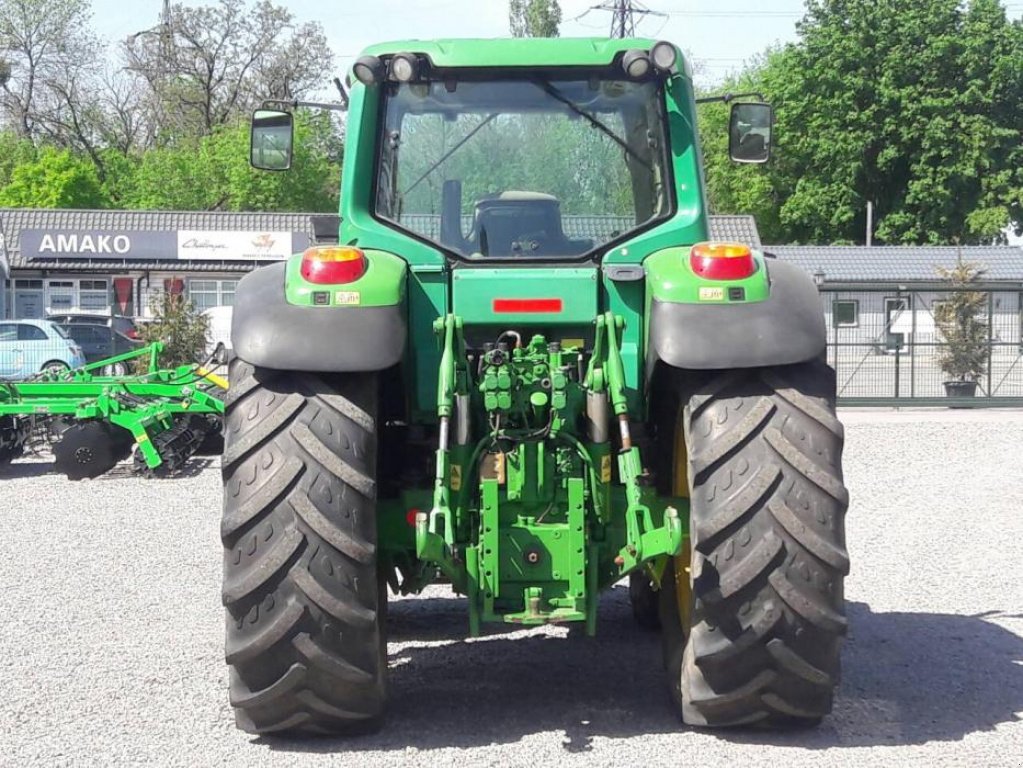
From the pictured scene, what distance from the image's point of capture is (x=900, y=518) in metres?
10.9

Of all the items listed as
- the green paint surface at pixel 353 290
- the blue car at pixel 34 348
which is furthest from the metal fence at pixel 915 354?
the green paint surface at pixel 353 290

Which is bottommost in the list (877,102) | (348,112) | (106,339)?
(106,339)

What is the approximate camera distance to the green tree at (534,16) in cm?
6238

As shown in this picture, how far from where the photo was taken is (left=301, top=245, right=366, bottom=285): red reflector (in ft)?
15.9

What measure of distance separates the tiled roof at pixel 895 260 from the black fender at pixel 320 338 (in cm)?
4206

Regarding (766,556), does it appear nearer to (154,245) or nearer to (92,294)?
(154,245)

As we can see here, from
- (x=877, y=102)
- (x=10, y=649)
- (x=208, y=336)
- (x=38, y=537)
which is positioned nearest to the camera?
(x=10, y=649)

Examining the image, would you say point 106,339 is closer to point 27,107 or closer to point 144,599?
point 144,599

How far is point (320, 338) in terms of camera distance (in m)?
4.75

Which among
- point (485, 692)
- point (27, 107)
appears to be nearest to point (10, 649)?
point (485, 692)

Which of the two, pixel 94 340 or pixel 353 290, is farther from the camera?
pixel 94 340

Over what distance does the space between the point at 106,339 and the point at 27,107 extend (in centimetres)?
3314

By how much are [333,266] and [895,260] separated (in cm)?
4452

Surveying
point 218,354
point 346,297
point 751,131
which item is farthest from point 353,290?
point 218,354
